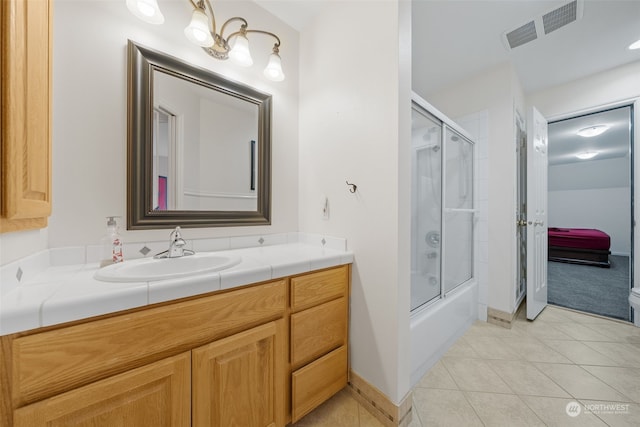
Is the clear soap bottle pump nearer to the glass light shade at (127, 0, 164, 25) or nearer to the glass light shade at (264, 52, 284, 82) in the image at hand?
the glass light shade at (127, 0, 164, 25)

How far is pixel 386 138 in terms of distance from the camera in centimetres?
122

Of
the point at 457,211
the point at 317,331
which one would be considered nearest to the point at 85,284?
the point at 317,331

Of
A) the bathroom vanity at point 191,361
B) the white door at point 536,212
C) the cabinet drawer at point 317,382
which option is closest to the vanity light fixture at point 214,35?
the bathroom vanity at point 191,361

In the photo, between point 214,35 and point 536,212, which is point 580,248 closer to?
point 536,212

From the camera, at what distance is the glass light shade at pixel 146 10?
107 centimetres

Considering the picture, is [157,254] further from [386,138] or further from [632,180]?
[632,180]

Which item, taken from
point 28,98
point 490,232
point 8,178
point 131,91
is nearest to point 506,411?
point 490,232

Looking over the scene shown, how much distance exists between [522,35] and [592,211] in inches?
259

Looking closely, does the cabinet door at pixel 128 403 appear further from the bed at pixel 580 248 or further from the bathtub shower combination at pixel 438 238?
the bed at pixel 580 248

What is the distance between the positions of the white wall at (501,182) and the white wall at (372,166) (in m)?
1.61

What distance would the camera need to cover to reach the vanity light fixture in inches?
43.1

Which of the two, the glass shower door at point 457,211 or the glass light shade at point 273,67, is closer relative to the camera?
the glass light shade at point 273,67

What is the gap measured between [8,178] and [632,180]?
4.13 meters

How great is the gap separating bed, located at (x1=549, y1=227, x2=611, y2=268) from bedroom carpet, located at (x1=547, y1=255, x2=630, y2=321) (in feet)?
0.71
